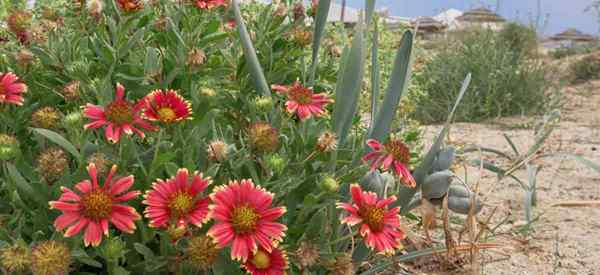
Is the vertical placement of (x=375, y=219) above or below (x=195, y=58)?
below

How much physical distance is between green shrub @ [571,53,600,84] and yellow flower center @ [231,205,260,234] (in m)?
8.11

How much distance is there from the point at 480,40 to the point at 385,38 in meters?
2.42

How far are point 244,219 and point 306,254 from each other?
0.18 meters

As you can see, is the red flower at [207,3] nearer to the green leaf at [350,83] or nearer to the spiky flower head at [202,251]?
the green leaf at [350,83]

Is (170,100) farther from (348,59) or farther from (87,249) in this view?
(348,59)

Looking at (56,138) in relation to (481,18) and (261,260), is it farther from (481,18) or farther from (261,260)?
(481,18)

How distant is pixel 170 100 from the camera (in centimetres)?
117

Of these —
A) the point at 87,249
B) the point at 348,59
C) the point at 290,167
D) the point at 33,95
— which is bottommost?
the point at 87,249

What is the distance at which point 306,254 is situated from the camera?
3.69 ft

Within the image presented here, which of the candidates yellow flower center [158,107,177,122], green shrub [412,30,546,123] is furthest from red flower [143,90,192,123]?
green shrub [412,30,546,123]

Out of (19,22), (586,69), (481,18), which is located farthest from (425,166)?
(586,69)

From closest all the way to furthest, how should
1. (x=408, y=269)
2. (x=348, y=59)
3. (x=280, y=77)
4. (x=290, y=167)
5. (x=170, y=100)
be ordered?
(x=170, y=100) → (x=290, y=167) → (x=348, y=59) → (x=280, y=77) → (x=408, y=269)

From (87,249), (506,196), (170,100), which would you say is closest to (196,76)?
(170,100)

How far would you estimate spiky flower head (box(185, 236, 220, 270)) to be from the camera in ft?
3.42
